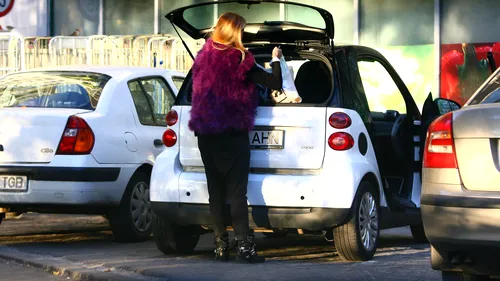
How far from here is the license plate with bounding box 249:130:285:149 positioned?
8758 millimetres

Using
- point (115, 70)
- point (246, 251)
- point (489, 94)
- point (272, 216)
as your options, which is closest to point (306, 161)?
point (272, 216)

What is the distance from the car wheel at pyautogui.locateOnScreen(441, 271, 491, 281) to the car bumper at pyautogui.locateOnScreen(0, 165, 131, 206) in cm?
375

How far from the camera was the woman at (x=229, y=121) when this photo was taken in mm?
8696

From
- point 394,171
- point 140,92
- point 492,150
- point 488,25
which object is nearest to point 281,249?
point 394,171

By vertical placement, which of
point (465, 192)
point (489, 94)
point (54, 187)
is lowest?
point (54, 187)

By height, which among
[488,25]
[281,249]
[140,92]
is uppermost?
[488,25]

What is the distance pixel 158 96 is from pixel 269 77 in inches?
106

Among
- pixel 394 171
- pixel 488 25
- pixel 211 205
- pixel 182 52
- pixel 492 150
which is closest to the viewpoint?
pixel 492 150

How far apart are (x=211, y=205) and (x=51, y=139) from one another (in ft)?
6.14

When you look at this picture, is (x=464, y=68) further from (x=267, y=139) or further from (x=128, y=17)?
(x=267, y=139)

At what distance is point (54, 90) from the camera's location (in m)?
10.6

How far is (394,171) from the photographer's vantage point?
9.86 metres

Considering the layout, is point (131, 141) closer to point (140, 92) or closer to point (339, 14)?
point (140, 92)

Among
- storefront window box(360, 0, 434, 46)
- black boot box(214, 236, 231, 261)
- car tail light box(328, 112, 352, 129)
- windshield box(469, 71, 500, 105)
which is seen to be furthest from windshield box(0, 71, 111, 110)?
storefront window box(360, 0, 434, 46)
